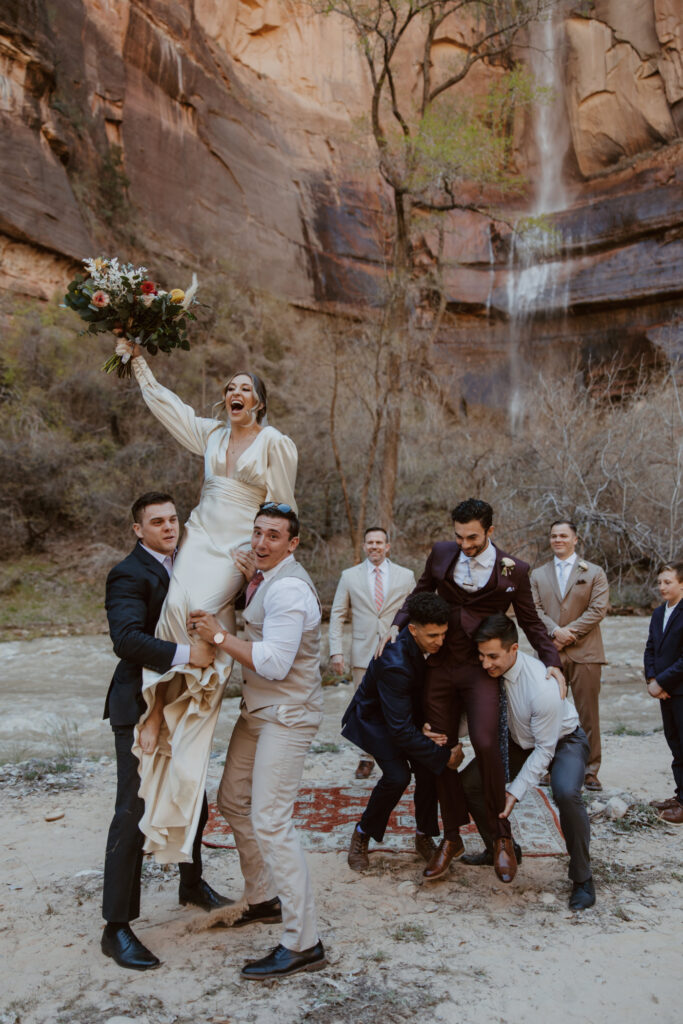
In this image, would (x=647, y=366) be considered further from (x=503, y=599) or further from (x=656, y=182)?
(x=503, y=599)

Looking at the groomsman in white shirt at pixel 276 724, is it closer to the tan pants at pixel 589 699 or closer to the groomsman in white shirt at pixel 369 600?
the groomsman in white shirt at pixel 369 600

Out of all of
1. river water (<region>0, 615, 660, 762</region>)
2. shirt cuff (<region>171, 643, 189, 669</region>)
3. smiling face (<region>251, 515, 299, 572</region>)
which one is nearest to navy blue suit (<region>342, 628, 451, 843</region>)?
smiling face (<region>251, 515, 299, 572</region>)

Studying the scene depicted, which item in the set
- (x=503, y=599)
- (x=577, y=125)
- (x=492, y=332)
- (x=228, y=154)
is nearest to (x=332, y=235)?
(x=228, y=154)

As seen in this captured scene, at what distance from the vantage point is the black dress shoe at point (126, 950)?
338cm

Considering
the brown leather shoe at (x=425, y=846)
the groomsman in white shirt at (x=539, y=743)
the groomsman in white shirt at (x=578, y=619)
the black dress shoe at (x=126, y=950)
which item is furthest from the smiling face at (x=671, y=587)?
the black dress shoe at (x=126, y=950)

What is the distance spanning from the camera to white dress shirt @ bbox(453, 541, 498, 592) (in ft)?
14.0

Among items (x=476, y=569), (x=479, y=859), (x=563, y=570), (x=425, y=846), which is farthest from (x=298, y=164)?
(x=479, y=859)

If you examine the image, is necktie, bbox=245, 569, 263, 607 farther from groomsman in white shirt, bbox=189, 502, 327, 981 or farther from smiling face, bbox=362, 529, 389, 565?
smiling face, bbox=362, 529, 389, 565

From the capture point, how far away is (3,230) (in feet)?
64.7

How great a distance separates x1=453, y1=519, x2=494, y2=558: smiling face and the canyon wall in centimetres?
1960

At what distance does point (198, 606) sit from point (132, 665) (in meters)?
0.41

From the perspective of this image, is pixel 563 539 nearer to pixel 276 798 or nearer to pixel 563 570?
pixel 563 570

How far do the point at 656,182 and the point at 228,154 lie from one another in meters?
16.4

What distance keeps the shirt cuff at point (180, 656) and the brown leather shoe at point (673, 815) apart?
12.1 feet
